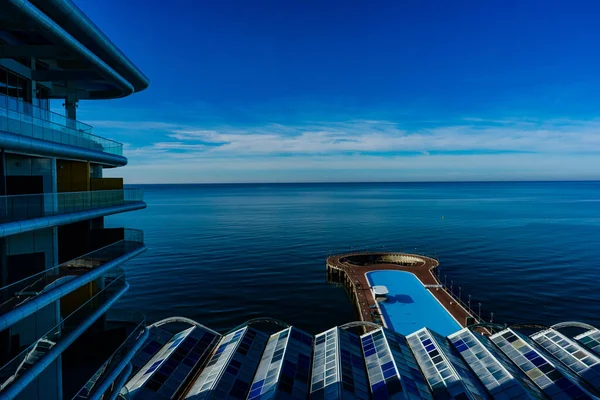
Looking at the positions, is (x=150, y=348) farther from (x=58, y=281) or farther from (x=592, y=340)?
(x=592, y=340)

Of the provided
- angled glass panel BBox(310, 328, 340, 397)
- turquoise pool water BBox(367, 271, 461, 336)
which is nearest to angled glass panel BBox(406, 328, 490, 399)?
angled glass panel BBox(310, 328, 340, 397)

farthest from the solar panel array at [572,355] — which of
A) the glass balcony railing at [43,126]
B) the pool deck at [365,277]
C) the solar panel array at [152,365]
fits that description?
the glass balcony railing at [43,126]

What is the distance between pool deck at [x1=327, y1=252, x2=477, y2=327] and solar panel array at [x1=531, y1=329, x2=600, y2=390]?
1032cm

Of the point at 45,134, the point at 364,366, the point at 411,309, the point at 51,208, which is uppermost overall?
the point at 45,134

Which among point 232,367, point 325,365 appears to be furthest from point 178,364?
point 325,365

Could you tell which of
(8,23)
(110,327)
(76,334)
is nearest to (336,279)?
(110,327)

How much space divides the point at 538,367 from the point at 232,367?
22083mm

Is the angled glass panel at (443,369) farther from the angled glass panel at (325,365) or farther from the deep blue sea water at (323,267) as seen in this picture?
the deep blue sea water at (323,267)

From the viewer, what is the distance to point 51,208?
15305 mm

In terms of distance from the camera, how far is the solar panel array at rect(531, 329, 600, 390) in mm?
26688

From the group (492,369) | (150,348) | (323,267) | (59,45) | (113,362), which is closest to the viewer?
(59,45)

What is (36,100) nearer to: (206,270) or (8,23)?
(8,23)

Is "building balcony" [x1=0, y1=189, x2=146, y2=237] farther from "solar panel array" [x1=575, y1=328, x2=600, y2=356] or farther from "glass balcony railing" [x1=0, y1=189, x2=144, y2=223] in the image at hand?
"solar panel array" [x1=575, y1=328, x2=600, y2=356]

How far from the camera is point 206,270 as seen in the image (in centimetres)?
6962
